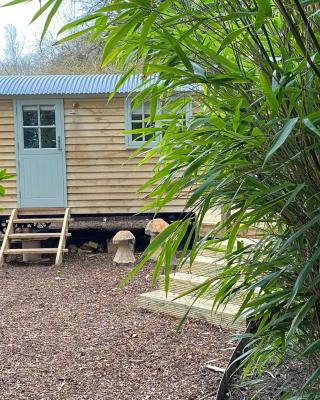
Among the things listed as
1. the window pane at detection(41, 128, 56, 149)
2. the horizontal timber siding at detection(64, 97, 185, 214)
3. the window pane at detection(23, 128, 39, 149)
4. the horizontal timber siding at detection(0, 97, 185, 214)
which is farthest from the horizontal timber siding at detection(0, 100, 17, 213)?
the horizontal timber siding at detection(64, 97, 185, 214)

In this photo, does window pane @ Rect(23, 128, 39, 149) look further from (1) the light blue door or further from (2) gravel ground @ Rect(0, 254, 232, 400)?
(2) gravel ground @ Rect(0, 254, 232, 400)

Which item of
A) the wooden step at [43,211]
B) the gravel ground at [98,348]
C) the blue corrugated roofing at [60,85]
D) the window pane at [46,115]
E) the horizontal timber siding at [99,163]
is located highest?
the blue corrugated roofing at [60,85]

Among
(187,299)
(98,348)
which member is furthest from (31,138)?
(98,348)

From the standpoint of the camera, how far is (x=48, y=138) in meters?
7.74

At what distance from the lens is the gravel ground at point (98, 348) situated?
9.99 ft

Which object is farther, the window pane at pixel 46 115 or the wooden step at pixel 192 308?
the window pane at pixel 46 115

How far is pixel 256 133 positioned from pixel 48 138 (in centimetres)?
676

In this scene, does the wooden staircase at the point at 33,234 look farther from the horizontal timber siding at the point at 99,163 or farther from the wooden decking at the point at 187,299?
the wooden decking at the point at 187,299

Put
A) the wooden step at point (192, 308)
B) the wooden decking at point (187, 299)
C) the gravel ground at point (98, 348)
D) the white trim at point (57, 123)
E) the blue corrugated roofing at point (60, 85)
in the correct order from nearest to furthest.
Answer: the gravel ground at point (98, 348) → the wooden step at point (192, 308) → the wooden decking at point (187, 299) → the blue corrugated roofing at point (60, 85) → the white trim at point (57, 123)

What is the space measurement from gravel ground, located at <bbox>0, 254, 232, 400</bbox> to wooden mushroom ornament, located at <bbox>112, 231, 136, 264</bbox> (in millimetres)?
1219

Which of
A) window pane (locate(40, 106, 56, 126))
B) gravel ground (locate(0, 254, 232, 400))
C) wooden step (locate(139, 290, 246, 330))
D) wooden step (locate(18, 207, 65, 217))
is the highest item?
window pane (locate(40, 106, 56, 126))

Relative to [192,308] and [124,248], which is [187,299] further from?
[124,248]

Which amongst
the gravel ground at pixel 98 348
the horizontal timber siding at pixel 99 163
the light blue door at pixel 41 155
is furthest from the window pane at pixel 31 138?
the gravel ground at pixel 98 348

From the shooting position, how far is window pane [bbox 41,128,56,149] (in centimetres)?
772
